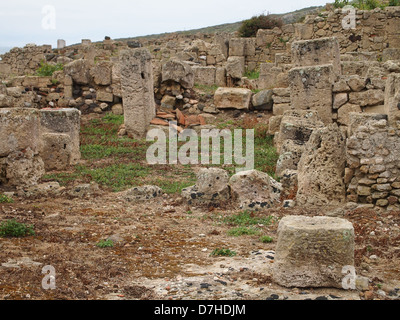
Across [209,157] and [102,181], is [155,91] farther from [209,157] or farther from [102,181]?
[102,181]

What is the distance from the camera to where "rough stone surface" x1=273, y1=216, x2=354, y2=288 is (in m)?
4.73

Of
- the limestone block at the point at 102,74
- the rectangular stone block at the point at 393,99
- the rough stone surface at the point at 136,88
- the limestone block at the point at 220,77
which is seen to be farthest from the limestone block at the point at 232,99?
the rectangular stone block at the point at 393,99

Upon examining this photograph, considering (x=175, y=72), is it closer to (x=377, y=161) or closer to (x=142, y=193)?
(x=142, y=193)


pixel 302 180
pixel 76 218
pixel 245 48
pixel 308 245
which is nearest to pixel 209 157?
pixel 302 180

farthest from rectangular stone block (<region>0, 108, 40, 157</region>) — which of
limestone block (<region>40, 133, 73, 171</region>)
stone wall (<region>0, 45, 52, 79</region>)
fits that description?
stone wall (<region>0, 45, 52, 79</region>)

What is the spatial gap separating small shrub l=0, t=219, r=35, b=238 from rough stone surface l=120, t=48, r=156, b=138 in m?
8.97

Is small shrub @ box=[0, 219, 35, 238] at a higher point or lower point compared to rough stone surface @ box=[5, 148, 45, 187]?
lower

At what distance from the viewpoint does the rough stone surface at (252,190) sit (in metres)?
8.11

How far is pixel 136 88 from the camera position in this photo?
1505 cm

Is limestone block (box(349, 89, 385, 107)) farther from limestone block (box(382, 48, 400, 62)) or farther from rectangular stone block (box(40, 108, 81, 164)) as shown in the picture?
rectangular stone block (box(40, 108, 81, 164))

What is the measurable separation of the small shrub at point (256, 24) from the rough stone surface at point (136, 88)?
1413 cm

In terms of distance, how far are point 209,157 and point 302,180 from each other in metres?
Result: 4.24

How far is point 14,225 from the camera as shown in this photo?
626 centimetres

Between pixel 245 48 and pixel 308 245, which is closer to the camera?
pixel 308 245
